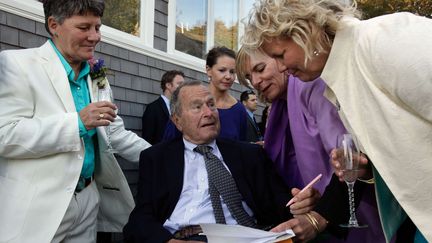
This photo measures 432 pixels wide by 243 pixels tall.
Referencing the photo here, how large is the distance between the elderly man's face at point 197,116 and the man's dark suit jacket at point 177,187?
121mm

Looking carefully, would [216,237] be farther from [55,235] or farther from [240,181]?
[55,235]

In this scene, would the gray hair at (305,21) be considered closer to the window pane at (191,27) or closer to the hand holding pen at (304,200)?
the hand holding pen at (304,200)

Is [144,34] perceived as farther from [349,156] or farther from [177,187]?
[349,156]

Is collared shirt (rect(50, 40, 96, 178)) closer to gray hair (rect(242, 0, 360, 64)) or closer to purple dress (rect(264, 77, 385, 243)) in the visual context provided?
purple dress (rect(264, 77, 385, 243))

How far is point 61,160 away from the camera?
104 inches

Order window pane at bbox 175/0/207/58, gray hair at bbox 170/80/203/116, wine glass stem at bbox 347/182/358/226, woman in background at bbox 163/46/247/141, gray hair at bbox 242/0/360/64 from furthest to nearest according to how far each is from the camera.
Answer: window pane at bbox 175/0/207/58, woman in background at bbox 163/46/247/141, gray hair at bbox 170/80/203/116, wine glass stem at bbox 347/182/358/226, gray hair at bbox 242/0/360/64

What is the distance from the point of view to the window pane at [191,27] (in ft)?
22.4

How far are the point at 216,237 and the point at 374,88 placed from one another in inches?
39.5

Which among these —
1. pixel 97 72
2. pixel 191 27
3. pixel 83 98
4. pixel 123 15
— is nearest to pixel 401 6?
pixel 191 27

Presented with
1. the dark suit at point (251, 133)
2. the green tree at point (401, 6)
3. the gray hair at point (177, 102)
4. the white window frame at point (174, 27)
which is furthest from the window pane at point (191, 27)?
the green tree at point (401, 6)

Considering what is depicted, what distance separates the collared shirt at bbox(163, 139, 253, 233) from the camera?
2828mm

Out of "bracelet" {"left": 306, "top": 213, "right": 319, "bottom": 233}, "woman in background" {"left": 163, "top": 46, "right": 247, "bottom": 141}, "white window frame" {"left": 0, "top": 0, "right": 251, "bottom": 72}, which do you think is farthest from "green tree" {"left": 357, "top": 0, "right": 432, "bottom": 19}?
"bracelet" {"left": 306, "top": 213, "right": 319, "bottom": 233}

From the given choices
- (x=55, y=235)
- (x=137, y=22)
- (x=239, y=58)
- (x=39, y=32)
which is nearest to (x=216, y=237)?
(x=55, y=235)

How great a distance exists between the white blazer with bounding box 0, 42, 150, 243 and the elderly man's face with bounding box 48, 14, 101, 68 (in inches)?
4.2
